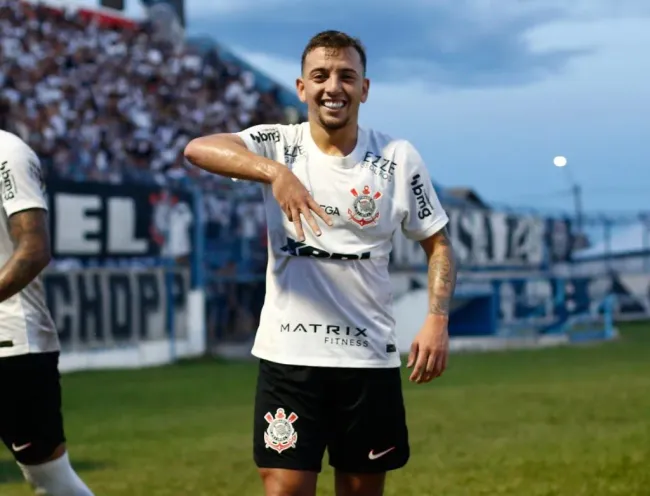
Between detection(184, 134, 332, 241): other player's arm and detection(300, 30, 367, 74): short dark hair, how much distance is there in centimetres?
48

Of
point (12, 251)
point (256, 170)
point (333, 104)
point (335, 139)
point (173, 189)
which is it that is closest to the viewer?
point (256, 170)

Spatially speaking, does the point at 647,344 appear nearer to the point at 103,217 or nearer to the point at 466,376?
the point at 466,376

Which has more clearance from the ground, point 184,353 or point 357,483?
point 357,483

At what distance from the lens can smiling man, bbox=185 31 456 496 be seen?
4781 mm

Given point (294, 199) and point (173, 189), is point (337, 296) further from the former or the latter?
point (173, 189)

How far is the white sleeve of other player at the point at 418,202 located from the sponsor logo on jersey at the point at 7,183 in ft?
5.58

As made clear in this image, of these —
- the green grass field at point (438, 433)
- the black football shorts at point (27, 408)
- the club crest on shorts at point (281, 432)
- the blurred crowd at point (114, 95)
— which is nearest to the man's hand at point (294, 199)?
the club crest on shorts at point (281, 432)

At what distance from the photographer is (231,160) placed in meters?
4.52

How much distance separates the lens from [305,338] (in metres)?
4.82

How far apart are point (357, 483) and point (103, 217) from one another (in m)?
16.7

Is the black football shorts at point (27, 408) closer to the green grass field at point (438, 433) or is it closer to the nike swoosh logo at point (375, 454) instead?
the nike swoosh logo at point (375, 454)

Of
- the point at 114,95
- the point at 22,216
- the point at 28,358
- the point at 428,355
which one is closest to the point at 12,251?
the point at 22,216

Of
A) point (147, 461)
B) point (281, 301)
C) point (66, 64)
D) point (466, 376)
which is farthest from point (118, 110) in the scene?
point (281, 301)

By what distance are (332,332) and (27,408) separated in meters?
1.48
